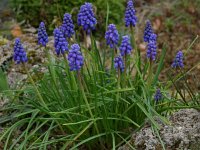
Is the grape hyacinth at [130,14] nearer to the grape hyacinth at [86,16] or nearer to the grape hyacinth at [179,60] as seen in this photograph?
the grape hyacinth at [86,16]

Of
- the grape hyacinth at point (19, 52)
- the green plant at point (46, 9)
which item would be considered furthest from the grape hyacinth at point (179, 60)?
the green plant at point (46, 9)

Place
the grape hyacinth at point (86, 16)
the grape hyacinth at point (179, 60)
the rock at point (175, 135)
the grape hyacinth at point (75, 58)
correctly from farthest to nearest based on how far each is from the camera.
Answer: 1. the grape hyacinth at point (179, 60)
2. the grape hyacinth at point (86, 16)
3. the rock at point (175, 135)
4. the grape hyacinth at point (75, 58)

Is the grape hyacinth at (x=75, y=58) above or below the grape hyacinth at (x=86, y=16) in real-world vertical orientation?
below

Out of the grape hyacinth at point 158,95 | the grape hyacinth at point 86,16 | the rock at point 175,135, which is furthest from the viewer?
the grape hyacinth at point 158,95

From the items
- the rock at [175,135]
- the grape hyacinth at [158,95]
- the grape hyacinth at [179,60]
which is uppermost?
the grape hyacinth at [179,60]

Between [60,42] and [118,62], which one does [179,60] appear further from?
[60,42]

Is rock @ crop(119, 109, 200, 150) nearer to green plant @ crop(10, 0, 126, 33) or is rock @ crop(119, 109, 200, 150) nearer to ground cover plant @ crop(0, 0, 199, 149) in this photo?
ground cover plant @ crop(0, 0, 199, 149)

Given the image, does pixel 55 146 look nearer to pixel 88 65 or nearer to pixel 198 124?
pixel 88 65

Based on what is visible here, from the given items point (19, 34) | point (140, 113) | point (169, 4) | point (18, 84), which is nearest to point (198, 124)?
point (140, 113)

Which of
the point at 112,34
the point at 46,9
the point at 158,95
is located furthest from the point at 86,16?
the point at 46,9

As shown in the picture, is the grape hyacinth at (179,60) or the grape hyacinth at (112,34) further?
the grape hyacinth at (179,60)
